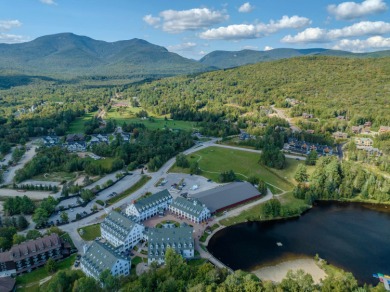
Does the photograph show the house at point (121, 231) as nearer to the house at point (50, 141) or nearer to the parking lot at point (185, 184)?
the parking lot at point (185, 184)

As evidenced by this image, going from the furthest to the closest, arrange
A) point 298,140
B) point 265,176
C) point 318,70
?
1. point 318,70
2. point 298,140
3. point 265,176

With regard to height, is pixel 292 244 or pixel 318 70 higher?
pixel 318 70

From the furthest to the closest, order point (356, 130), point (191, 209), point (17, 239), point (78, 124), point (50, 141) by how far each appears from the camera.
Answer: point (78, 124)
point (356, 130)
point (50, 141)
point (191, 209)
point (17, 239)

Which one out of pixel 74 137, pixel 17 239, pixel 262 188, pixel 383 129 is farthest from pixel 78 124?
pixel 383 129

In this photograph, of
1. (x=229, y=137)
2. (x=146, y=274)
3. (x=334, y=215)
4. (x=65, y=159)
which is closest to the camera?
(x=146, y=274)

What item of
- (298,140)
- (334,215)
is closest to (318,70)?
(298,140)

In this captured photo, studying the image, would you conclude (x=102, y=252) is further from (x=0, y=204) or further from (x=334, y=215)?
(x=334, y=215)

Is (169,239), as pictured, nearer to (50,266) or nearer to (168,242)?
(168,242)

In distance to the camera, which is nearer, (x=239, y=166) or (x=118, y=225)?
(x=118, y=225)
